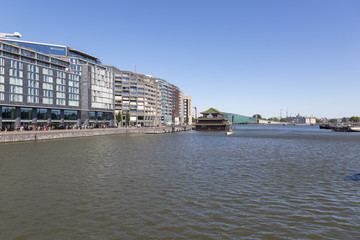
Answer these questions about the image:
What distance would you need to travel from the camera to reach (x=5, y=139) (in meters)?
61.1

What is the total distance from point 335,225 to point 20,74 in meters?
110

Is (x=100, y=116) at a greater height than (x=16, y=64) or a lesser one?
lesser

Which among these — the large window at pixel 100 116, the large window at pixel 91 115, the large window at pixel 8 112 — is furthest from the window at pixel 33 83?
the large window at pixel 100 116

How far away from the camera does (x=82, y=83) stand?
411 ft

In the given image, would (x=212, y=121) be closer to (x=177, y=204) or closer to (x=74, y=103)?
(x=74, y=103)

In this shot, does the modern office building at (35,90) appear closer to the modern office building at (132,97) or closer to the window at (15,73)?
the window at (15,73)

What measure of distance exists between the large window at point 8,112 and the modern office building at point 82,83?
13635 mm

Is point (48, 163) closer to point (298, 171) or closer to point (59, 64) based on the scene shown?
point (298, 171)

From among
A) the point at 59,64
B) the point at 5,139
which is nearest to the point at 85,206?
the point at 5,139

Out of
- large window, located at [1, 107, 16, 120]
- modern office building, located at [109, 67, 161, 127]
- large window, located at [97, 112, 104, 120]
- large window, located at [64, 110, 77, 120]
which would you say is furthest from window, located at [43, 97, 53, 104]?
modern office building, located at [109, 67, 161, 127]

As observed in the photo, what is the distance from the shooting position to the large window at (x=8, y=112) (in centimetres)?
8899

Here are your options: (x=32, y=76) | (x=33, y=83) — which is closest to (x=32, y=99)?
(x=33, y=83)

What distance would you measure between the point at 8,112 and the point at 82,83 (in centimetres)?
4084

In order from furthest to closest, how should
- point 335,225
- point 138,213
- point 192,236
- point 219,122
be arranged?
point 219,122 → point 138,213 → point 335,225 → point 192,236
